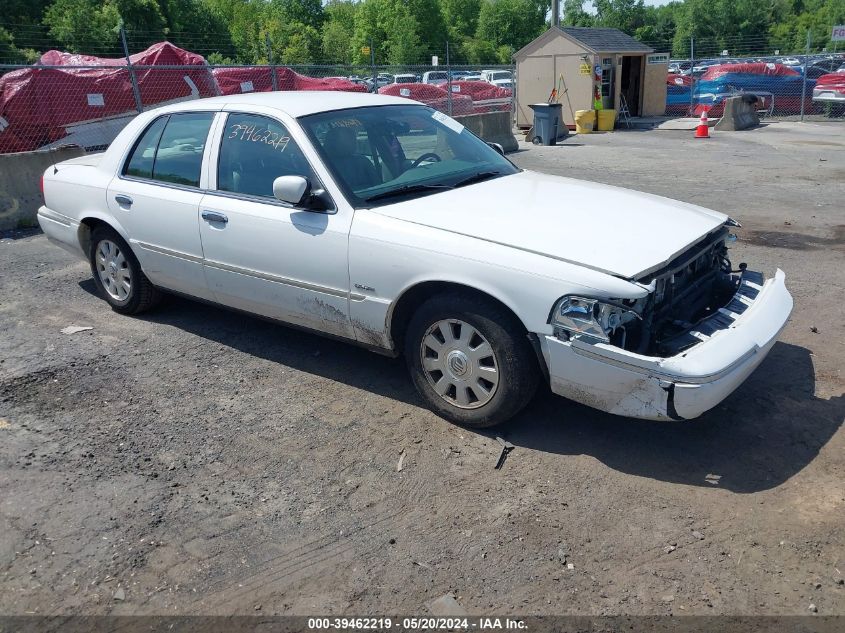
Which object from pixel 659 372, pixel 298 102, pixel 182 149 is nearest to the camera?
pixel 659 372

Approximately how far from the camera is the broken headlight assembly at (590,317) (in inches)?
138

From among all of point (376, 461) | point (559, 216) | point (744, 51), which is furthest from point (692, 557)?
point (744, 51)

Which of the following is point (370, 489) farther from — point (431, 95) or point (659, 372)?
point (431, 95)

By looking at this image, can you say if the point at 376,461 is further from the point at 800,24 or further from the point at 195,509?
the point at 800,24

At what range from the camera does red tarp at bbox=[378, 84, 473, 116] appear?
2062 cm

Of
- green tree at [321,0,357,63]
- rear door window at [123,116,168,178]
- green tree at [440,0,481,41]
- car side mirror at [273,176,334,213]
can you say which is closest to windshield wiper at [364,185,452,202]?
car side mirror at [273,176,334,213]

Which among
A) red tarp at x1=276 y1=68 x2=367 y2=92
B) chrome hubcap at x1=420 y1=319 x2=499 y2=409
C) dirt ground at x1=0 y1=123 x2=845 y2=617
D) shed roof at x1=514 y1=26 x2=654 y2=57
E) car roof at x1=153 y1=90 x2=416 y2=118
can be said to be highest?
shed roof at x1=514 y1=26 x2=654 y2=57

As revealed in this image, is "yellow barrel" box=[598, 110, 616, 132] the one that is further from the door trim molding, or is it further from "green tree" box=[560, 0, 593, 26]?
"green tree" box=[560, 0, 593, 26]

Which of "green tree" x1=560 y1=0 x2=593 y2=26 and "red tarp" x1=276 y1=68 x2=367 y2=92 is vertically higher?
"green tree" x1=560 y1=0 x2=593 y2=26

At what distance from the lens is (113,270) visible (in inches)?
236

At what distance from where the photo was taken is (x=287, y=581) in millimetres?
3051

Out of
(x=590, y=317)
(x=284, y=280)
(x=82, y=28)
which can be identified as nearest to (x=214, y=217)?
(x=284, y=280)

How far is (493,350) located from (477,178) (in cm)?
149

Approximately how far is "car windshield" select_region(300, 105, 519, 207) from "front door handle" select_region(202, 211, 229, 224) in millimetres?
799
